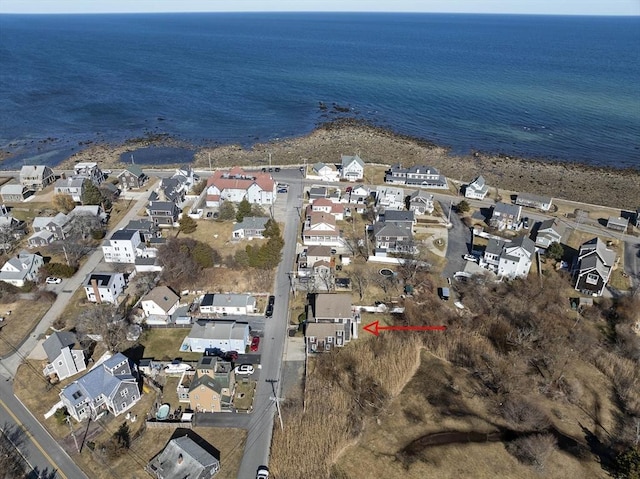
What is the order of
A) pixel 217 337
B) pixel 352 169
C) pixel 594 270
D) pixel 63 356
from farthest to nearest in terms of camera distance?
1. pixel 352 169
2. pixel 594 270
3. pixel 217 337
4. pixel 63 356

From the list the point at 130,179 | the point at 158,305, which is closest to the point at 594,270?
the point at 158,305

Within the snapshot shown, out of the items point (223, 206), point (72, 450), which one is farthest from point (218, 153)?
point (72, 450)

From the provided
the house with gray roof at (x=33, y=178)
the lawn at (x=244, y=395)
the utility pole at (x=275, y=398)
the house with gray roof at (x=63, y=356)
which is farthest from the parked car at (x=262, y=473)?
the house with gray roof at (x=33, y=178)

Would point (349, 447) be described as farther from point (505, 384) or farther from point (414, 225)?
point (414, 225)

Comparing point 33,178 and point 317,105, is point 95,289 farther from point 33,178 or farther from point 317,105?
point 317,105

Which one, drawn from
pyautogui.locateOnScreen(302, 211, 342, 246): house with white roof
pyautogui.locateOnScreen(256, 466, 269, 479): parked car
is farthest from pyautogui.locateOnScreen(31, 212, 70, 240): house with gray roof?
pyautogui.locateOnScreen(256, 466, 269, 479): parked car

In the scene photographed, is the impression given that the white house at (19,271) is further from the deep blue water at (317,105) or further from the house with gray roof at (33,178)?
the deep blue water at (317,105)

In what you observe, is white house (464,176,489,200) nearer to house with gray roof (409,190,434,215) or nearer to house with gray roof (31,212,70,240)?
house with gray roof (409,190,434,215)
